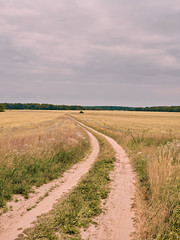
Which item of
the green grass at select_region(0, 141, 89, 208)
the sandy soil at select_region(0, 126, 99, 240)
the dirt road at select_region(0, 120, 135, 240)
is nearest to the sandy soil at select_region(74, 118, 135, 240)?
the dirt road at select_region(0, 120, 135, 240)

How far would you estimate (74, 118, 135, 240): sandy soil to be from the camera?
16.6 ft

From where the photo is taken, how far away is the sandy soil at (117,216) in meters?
5.06

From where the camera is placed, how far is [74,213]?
236 inches

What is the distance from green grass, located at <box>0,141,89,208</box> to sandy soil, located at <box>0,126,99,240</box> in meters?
0.42

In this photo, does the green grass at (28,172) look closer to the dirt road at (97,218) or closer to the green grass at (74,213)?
the dirt road at (97,218)

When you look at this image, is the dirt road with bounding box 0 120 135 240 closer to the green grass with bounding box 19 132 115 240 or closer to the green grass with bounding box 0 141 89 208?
the green grass with bounding box 19 132 115 240

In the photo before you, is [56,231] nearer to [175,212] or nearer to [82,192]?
[82,192]

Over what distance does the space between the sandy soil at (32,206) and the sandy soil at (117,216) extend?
6.26 feet

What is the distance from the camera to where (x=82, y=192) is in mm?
7723

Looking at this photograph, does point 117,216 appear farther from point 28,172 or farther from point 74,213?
point 28,172

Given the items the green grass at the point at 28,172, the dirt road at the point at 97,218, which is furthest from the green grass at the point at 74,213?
the green grass at the point at 28,172

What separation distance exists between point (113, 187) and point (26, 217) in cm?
411

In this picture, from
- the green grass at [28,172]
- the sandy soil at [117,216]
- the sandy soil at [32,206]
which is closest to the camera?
the sandy soil at [117,216]

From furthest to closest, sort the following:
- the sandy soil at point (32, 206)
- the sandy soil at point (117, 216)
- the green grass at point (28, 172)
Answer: the green grass at point (28, 172) → the sandy soil at point (32, 206) → the sandy soil at point (117, 216)
